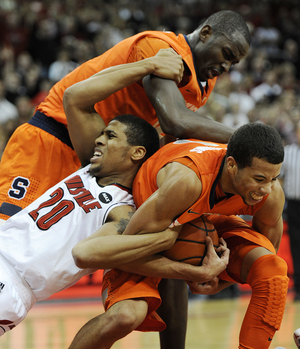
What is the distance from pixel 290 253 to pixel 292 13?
11.5 meters

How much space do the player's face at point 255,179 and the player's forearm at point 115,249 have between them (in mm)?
545

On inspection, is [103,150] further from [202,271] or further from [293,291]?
[293,291]

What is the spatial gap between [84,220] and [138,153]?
62 cm

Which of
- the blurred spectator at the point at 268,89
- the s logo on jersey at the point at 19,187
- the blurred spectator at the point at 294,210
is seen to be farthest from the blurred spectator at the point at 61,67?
the s logo on jersey at the point at 19,187

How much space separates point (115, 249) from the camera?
2.77 meters

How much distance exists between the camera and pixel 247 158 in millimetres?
2715

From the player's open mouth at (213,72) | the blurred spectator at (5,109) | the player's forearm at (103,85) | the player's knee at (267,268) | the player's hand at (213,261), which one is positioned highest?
the player's forearm at (103,85)

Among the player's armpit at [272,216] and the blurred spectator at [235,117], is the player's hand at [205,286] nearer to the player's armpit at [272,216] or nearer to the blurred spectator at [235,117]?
the player's armpit at [272,216]

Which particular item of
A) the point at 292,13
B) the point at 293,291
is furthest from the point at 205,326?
the point at 292,13

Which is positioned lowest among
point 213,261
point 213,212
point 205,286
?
point 205,286

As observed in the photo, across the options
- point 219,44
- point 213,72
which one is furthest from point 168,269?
point 219,44

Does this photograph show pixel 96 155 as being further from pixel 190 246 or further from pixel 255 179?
pixel 255 179

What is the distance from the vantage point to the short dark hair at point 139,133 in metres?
3.39

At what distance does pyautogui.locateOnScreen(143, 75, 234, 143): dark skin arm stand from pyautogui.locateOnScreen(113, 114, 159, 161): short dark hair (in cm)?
21
